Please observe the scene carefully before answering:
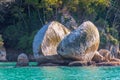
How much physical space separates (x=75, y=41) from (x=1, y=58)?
13.1 meters

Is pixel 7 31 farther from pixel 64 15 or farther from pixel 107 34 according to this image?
pixel 107 34

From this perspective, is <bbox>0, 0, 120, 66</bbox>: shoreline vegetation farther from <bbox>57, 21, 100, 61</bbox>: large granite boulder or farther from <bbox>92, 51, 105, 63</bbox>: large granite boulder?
<bbox>57, 21, 100, 61</bbox>: large granite boulder

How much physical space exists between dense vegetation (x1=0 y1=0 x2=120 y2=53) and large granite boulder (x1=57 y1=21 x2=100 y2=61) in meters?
12.7

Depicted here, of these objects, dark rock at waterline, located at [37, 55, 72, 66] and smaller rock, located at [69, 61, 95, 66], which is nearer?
smaller rock, located at [69, 61, 95, 66]

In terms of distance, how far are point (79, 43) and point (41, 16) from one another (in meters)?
16.8

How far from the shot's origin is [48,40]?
4369cm

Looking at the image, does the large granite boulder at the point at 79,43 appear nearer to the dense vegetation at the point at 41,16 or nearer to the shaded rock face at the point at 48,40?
the shaded rock face at the point at 48,40

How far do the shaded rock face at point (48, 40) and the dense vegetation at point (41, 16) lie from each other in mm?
10074

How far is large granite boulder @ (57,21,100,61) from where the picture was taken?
41.2 metres

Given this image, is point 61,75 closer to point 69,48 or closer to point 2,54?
point 69,48

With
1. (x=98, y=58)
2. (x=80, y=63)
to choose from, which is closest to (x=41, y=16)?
(x=98, y=58)

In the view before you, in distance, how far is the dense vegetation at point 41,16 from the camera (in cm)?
5494

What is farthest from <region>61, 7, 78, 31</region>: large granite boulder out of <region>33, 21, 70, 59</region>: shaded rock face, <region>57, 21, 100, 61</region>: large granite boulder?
<region>57, 21, 100, 61</region>: large granite boulder

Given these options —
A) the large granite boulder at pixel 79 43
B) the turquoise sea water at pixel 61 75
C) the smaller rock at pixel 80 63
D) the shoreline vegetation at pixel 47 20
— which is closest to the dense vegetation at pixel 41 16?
the shoreline vegetation at pixel 47 20
